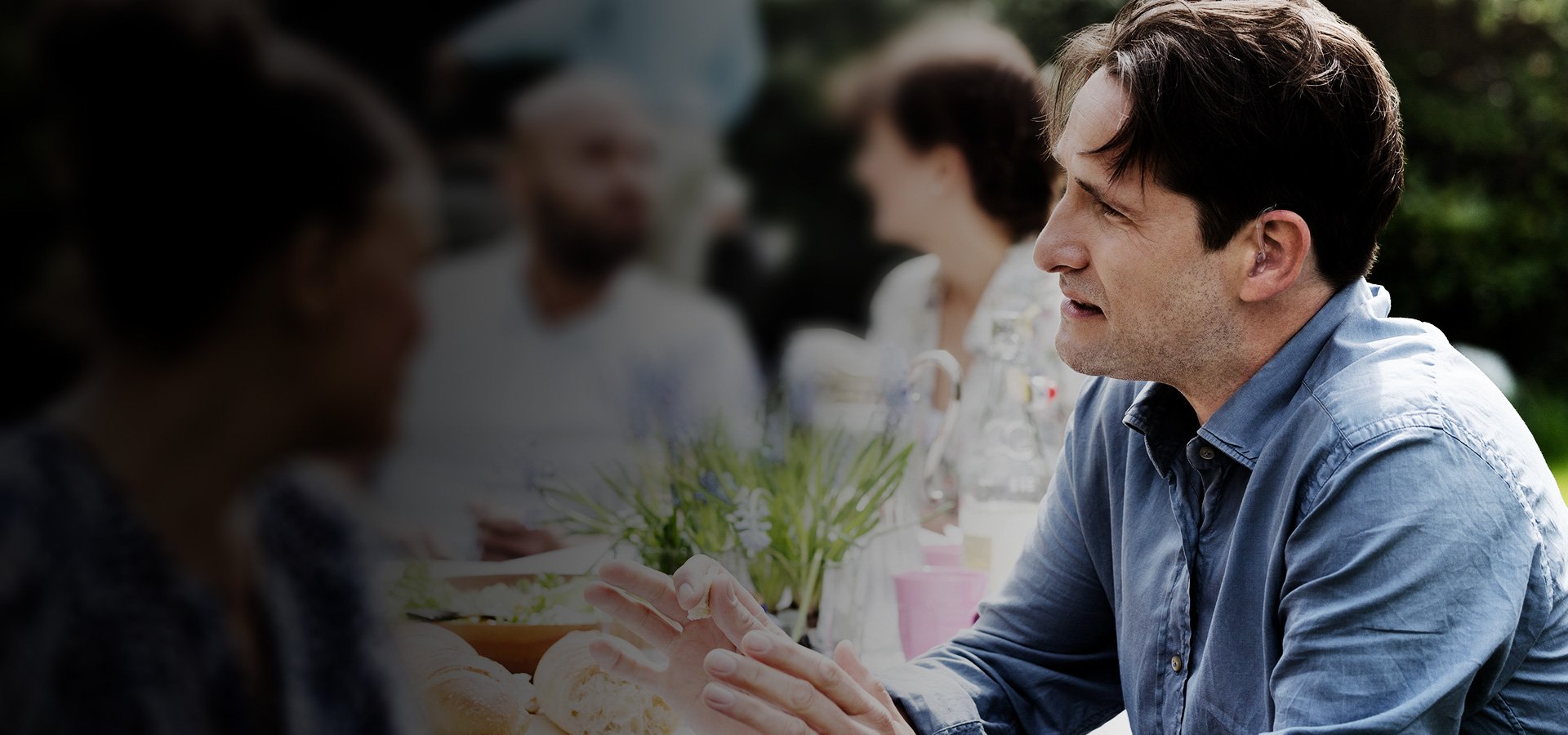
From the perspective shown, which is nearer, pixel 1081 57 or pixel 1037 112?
pixel 1081 57

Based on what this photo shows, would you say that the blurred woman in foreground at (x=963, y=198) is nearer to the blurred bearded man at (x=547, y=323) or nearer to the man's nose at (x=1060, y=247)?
the man's nose at (x=1060, y=247)

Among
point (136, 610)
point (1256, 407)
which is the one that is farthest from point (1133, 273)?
point (136, 610)

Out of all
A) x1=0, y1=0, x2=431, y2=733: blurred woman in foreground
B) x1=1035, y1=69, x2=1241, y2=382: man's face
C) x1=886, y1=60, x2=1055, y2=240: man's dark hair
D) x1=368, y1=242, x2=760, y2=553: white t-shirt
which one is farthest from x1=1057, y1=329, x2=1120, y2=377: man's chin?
x1=0, y1=0, x2=431, y2=733: blurred woman in foreground

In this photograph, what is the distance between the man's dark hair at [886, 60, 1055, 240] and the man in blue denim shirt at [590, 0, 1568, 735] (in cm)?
59

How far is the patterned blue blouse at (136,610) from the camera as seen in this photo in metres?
0.43

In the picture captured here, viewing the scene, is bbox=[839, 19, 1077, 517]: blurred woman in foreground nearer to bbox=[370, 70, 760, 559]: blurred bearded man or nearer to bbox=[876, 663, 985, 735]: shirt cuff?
bbox=[876, 663, 985, 735]: shirt cuff

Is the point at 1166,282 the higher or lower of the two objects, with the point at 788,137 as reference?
lower

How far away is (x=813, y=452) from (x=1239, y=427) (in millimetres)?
444

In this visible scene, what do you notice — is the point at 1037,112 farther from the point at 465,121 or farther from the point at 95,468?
the point at 95,468

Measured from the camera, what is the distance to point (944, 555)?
5.35ft

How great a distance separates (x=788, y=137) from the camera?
106 centimetres

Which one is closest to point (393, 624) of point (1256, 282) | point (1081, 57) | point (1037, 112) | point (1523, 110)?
point (1256, 282)

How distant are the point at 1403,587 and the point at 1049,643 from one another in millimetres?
488

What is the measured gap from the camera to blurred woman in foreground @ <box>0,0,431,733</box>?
43 centimetres
